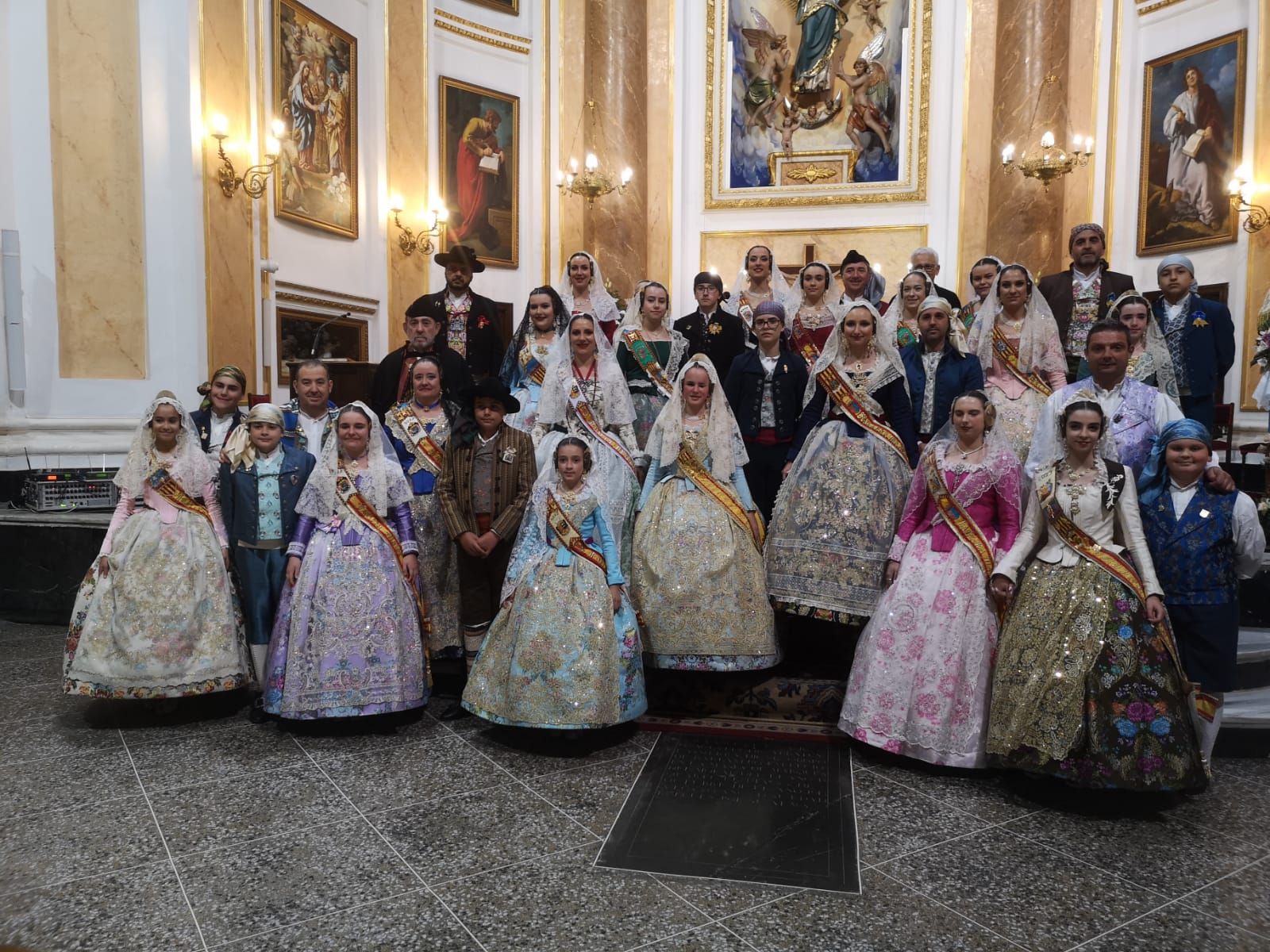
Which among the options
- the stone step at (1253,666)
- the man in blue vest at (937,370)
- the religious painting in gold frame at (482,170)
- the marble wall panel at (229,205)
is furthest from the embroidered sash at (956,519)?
the religious painting in gold frame at (482,170)

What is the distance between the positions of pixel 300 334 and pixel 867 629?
815 centimetres

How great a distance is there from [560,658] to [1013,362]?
342cm

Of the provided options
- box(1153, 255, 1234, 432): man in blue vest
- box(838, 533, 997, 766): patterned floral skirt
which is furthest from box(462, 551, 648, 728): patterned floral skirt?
box(1153, 255, 1234, 432): man in blue vest

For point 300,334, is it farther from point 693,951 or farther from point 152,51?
point 693,951

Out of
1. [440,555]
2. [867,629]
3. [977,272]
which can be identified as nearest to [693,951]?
[867,629]

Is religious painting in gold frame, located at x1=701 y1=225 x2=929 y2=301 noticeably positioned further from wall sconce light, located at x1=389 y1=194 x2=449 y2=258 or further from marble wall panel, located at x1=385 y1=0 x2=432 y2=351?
marble wall panel, located at x1=385 y1=0 x2=432 y2=351

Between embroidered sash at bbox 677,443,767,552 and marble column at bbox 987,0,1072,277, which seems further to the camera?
marble column at bbox 987,0,1072,277

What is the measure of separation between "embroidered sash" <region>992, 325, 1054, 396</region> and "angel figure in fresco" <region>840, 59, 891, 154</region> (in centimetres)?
817

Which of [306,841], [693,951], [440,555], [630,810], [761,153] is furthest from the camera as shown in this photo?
[761,153]

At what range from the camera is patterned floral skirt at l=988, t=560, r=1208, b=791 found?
376 cm

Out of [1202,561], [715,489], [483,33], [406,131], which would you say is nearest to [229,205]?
[406,131]

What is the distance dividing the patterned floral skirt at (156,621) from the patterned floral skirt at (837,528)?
3.09 m

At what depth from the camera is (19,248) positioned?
7.64m

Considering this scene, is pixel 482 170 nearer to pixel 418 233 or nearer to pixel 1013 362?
pixel 418 233
